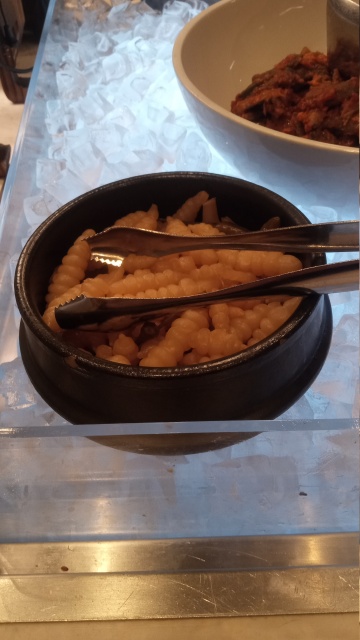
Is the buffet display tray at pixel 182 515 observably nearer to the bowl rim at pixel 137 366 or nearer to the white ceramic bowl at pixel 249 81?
the bowl rim at pixel 137 366

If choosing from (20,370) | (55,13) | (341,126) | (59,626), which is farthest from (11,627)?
(55,13)

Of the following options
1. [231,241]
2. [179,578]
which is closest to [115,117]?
[231,241]

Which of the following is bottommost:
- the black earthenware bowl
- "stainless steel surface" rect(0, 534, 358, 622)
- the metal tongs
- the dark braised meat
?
"stainless steel surface" rect(0, 534, 358, 622)

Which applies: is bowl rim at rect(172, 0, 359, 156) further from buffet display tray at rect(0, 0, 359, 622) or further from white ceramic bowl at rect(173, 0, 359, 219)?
buffet display tray at rect(0, 0, 359, 622)

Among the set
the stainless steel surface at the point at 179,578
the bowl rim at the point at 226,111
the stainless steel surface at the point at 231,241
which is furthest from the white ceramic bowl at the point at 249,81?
the stainless steel surface at the point at 179,578

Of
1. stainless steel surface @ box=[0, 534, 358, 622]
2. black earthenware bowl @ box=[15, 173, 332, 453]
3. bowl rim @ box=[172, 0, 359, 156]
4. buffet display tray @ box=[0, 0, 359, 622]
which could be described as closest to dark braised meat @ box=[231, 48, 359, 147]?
bowl rim @ box=[172, 0, 359, 156]

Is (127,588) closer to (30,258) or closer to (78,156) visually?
(30,258)
